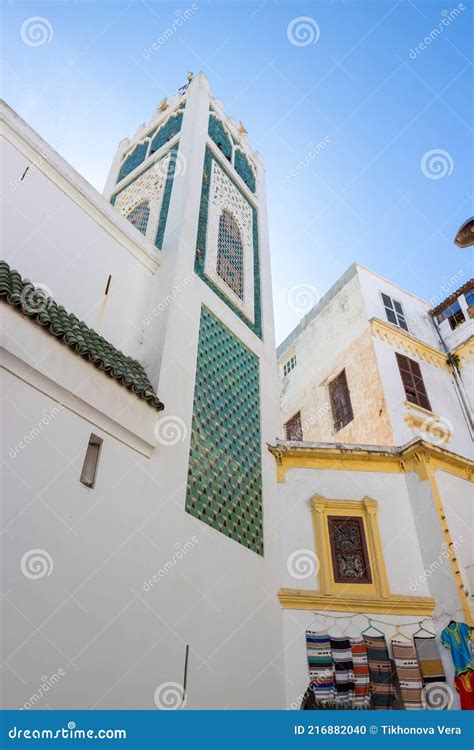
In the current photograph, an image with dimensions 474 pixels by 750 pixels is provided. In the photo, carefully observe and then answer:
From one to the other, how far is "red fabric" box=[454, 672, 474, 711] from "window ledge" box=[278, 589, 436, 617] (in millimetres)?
870

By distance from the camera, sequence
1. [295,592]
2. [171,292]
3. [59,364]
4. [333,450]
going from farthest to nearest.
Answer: [333,450] < [171,292] < [295,592] < [59,364]

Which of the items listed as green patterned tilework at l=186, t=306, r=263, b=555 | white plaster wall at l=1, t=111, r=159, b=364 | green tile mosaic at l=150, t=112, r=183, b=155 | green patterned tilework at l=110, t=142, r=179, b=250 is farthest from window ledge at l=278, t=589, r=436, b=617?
green tile mosaic at l=150, t=112, r=183, b=155

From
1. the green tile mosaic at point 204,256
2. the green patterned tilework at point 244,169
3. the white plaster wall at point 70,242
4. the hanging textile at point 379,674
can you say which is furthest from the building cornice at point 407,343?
the hanging textile at point 379,674

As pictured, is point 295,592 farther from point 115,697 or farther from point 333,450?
point 115,697

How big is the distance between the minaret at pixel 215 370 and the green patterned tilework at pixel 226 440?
20 millimetres

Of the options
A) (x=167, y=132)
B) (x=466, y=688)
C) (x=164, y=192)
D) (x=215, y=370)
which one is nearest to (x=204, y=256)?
(x=164, y=192)

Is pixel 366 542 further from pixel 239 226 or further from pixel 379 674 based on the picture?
pixel 239 226

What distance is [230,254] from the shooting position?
10.3 meters

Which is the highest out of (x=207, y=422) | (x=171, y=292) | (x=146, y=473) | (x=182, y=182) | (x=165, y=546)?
(x=182, y=182)

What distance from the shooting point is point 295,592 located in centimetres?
727

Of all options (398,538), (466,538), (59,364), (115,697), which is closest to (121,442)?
(59,364)

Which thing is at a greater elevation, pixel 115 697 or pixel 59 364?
pixel 59 364

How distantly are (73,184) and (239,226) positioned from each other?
4.19 meters

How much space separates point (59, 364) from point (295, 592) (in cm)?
422
